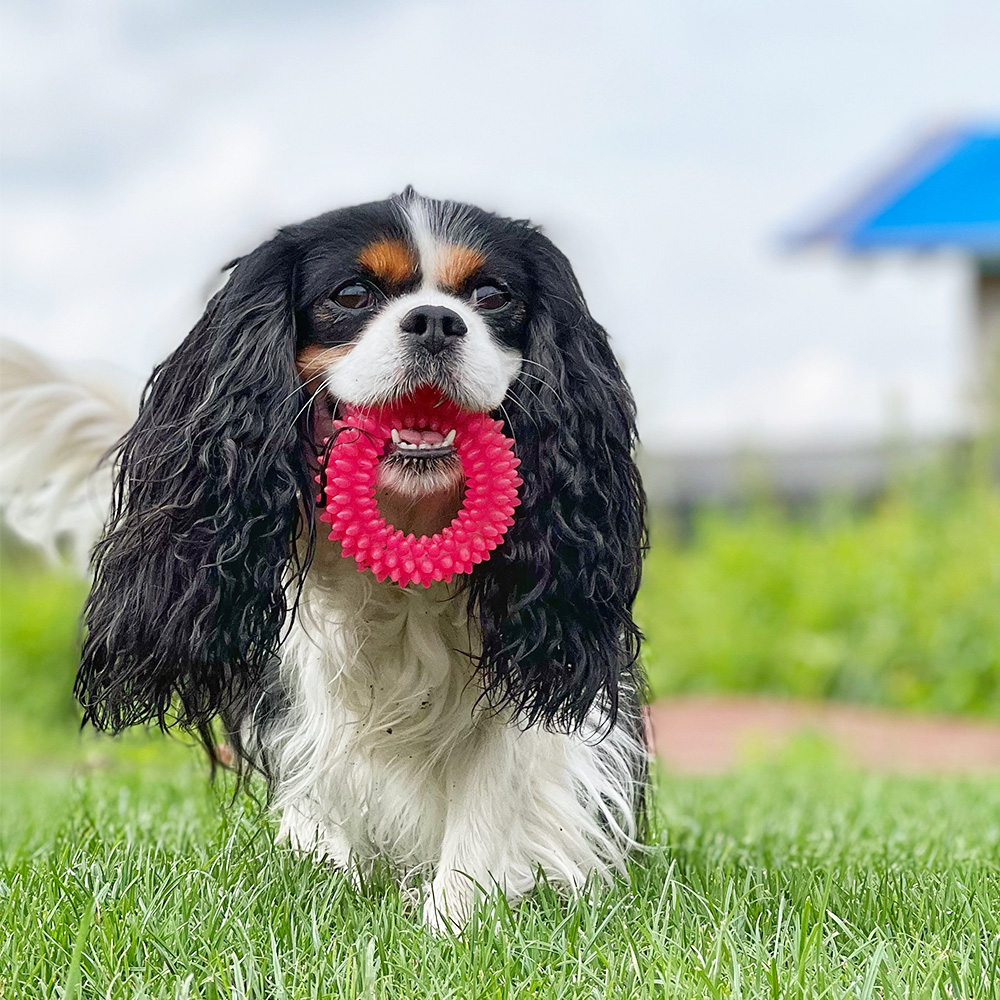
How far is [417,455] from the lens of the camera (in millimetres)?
2463

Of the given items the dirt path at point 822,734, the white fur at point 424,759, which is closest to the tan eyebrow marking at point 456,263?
the white fur at point 424,759

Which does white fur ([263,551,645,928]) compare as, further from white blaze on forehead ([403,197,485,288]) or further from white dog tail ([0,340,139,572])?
white dog tail ([0,340,139,572])

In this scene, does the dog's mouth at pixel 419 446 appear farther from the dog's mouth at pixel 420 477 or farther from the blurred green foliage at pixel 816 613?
the blurred green foliage at pixel 816 613

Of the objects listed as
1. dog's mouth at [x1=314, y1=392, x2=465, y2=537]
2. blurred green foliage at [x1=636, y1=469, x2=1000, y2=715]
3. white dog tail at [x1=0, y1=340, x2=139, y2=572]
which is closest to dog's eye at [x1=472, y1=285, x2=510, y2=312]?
dog's mouth at [x1=314, y1=392, x2=465, y2=537]

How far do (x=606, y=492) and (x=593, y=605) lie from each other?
0.20m

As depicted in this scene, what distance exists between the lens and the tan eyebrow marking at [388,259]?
2.46 meters

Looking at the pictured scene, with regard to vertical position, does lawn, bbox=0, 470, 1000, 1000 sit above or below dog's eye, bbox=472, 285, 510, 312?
below

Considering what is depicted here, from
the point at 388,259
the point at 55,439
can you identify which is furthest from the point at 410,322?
the point at 55,439

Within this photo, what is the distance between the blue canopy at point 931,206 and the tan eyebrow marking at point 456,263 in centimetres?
944

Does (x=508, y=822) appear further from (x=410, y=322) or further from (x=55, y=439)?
(x=55, y=439)

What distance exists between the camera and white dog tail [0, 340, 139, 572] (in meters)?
3.91

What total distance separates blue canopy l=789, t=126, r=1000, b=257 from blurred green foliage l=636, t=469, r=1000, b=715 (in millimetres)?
2945

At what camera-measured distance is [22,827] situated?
3730 millimetres

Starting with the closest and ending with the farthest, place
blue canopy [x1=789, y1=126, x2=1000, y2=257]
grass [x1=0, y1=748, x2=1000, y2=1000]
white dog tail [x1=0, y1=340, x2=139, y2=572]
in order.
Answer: grass [x1=0, y1=748, x2=1000, y2=1000], white dog tail [x1=0, y1=340, x2=139, y2=572], blue canopy [x1=789, y1=126, x2=1000, y2=257]
